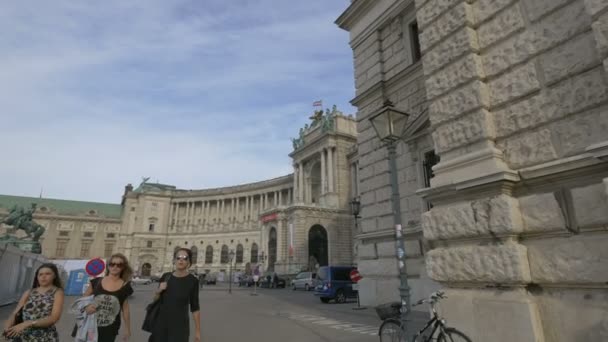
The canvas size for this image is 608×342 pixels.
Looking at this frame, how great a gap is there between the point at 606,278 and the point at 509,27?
10.8ft

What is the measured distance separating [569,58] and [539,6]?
33.6 inches

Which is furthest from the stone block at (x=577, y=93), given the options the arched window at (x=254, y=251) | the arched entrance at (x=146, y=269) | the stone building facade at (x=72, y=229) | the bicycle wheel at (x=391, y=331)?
the stone building facade at (x=72, y=229)

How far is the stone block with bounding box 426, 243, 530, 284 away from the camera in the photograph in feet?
13.9

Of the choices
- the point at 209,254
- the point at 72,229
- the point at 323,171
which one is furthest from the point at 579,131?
the point at 72,229

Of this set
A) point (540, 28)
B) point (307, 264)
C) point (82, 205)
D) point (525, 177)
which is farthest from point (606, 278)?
point (82, 205)

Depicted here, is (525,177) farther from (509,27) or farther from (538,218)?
(509,27)

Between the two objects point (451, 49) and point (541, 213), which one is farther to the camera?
point (451, 49)

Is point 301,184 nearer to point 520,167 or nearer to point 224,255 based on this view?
point 224,255

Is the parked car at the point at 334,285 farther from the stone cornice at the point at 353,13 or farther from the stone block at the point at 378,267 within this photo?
the stone cornice at the point at 353,13

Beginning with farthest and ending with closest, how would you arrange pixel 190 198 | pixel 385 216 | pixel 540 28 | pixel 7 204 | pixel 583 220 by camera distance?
1. pixel 7 204
2. pixel 190 198
3. pixel 385 216
4. pixel 540 28
5. pixel 583 220

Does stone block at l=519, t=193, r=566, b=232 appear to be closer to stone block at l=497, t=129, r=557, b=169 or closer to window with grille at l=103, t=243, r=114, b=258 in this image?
stone block at l=497, t=129, r=557, b=169

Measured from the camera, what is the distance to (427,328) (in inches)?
200

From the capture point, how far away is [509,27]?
16.3 feet

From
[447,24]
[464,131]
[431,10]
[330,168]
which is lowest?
[464,131]
